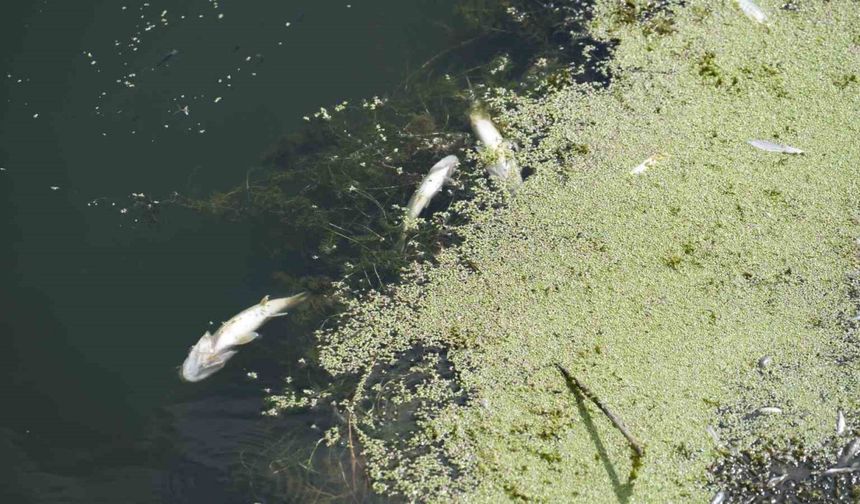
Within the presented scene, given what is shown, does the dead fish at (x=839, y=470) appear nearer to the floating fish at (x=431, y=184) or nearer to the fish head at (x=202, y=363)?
the floating fish at (x=431, y=184)

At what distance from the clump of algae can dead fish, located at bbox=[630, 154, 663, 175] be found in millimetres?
22

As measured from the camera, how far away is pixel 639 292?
2.45 meters

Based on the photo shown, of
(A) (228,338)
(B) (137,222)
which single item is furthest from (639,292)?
(B) (137,222)

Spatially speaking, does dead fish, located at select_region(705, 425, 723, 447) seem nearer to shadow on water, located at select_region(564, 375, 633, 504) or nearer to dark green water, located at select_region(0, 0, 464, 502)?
shadow on water, located at select_region(564, 375, 633, 504)

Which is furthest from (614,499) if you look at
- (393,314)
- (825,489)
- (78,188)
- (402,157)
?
(78,188)

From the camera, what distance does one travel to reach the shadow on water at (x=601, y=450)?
210cm

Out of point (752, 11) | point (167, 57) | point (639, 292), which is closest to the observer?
point (639, 292)

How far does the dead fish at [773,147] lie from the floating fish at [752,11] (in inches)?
23.5

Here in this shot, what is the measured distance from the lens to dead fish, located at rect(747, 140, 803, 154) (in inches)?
106

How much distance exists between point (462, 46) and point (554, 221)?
3.20ft

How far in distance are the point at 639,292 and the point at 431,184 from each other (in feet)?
2.66

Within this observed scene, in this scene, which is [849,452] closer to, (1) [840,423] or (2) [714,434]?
(1) [840,423]

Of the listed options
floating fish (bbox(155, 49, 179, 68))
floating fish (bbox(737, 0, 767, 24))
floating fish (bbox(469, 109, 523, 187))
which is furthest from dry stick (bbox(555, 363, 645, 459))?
floating fish (bbox(155, 49, 179, 68))

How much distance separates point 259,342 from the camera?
8.52ft
